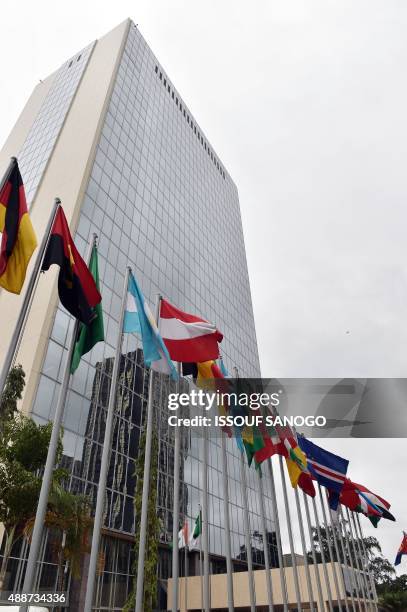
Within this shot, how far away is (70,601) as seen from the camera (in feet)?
78.6

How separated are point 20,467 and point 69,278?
29.9 ft

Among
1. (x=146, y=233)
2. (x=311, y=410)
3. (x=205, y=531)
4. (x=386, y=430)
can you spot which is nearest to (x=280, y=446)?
(x=205, y=531)

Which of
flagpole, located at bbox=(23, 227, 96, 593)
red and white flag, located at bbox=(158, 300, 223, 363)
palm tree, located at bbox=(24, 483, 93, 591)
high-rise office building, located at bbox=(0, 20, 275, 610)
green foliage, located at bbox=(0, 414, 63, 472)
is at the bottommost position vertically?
flagpole, located at bbox=(23, 227, 96, 593)

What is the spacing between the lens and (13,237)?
9.63 metres

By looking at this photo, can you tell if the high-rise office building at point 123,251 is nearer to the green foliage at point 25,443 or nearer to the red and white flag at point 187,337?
the green foliage at point 25,443

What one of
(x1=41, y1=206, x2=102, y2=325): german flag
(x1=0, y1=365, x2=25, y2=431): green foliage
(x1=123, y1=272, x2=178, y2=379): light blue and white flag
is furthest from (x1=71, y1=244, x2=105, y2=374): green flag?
(x1=0, y1=365, x2=25, y2=431): green foliage

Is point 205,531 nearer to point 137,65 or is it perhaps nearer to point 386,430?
point 386,430

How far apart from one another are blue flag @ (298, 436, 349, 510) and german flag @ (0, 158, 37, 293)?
678 inches

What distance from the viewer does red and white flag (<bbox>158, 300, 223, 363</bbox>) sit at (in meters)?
13.6

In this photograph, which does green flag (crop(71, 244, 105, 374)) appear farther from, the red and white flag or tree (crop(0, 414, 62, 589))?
tree (crop(0, 414, 62, 589))

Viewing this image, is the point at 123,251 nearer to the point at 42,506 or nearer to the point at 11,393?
the point at 11,393

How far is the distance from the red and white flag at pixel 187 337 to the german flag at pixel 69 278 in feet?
10.7

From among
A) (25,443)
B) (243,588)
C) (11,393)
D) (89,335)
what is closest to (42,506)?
→ (89,335)

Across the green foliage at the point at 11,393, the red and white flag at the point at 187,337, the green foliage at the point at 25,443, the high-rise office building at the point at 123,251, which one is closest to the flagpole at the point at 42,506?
the red and white flag at the point at 187,337
